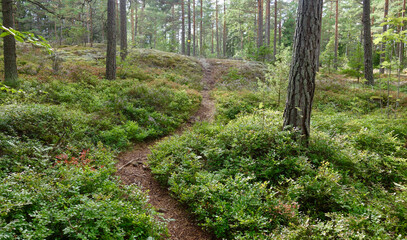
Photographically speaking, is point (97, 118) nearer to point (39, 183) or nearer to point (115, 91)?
point (115, 91)

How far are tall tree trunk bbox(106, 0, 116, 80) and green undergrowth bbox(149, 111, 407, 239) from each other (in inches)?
294

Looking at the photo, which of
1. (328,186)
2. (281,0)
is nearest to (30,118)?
(328,186)

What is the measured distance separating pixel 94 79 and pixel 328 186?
11.3 m

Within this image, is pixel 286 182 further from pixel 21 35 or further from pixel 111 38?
pixel 111 38

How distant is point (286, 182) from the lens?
191 inches

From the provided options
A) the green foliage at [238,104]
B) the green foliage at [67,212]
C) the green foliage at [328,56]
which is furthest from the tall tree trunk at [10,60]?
the green foliage at [328,56]

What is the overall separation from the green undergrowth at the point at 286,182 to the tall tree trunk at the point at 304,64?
1.82 feet

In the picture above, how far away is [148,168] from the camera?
6.25 meters

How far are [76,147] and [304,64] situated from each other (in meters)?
6.45

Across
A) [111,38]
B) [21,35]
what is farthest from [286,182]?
[111,38]

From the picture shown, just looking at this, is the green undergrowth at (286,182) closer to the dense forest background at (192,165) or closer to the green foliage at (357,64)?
the dense forest background at (192,165)

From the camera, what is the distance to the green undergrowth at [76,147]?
118 inches

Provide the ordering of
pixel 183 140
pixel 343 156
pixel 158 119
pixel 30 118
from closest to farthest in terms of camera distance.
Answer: pixel 343 156 < pixel 30 118 < pixel 183 140 < pixel 158 119

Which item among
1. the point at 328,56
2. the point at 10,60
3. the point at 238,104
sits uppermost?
the point at 328,56
